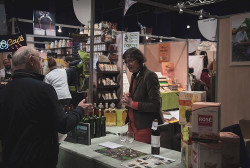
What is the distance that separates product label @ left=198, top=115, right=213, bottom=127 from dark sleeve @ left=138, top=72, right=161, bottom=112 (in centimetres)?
110

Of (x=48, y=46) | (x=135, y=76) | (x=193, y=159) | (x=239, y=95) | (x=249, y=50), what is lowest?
(x=193, y=159)

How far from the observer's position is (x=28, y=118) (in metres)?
1.76

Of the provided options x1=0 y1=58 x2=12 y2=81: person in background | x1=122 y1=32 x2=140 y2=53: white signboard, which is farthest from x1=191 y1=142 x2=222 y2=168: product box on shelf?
x1=0 y1=58 x2=12 y2=81: person in background

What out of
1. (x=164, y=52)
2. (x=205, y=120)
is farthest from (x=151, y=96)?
(x=164, y=52)

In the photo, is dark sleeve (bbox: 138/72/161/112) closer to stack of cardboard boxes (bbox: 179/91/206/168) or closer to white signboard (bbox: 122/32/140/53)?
stack of cardboard boxes (bbox: 179/91/206/168)

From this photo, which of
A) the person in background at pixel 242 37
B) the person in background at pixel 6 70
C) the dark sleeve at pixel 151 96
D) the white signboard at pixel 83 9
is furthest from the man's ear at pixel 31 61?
the person in background at pixel 6 70

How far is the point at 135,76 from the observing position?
307 centimetres

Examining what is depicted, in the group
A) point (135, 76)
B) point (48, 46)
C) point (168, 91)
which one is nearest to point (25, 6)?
point (48, 46)

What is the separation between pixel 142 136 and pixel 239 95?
70.3 inches

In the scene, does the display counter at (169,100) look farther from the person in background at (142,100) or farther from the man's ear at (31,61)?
the man's ear at (31,61)

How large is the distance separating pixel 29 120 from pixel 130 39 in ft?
14.7

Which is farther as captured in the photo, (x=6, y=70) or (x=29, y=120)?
(x=6, y=70)

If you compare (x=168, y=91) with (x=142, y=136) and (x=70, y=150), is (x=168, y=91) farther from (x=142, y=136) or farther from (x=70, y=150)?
(x=70, y=150)

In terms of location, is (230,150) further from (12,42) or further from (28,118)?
(12,42)
